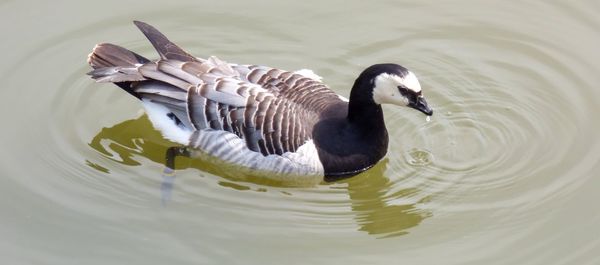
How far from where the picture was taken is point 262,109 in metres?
9.20

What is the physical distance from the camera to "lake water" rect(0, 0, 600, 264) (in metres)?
8.73

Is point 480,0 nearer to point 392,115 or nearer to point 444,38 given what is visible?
point 444,38

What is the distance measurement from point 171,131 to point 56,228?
1.49 meters

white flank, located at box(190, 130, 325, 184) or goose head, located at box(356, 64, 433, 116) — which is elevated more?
goose head, located at box(356, 64, 433, 116)

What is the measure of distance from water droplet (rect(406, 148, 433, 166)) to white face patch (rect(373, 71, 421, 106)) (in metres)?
0.69

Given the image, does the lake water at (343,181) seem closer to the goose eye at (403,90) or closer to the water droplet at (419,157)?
the water droplet at (419,157)

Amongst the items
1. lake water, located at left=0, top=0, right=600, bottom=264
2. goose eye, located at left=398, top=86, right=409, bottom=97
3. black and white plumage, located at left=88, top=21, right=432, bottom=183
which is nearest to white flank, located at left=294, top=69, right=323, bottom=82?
black and white plumage, located at left=88, top=21, right=432, bottom=183

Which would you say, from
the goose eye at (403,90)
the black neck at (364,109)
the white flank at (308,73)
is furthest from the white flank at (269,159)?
the white flank at (308,73)

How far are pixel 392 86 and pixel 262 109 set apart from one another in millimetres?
1205

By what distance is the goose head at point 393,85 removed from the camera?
9125 millimetres

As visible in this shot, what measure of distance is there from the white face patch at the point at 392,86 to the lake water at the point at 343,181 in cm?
78

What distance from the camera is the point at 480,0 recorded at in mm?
11953

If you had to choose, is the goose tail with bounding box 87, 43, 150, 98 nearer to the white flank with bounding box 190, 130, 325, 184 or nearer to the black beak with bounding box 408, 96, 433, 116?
the white flank with bounding box 190, 130, 325, 184

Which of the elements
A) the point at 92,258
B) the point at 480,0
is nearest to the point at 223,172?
the point at 92,258
